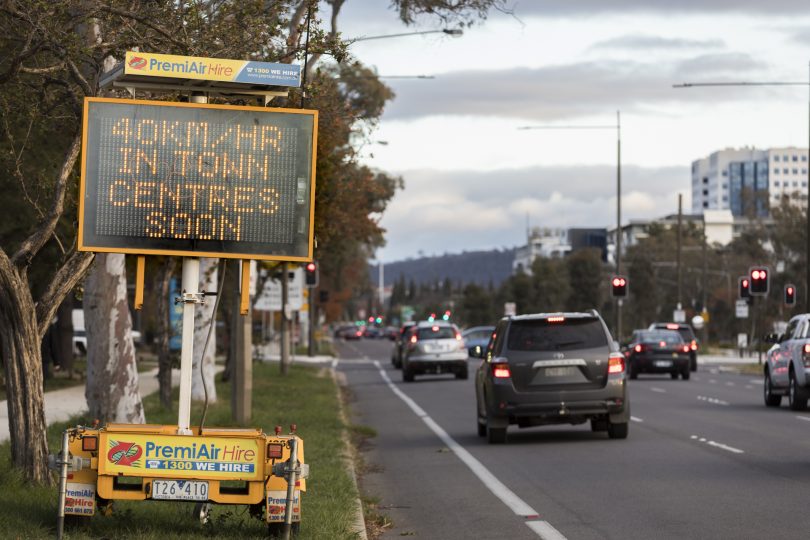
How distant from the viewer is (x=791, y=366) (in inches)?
1046

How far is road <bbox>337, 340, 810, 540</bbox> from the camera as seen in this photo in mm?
11789

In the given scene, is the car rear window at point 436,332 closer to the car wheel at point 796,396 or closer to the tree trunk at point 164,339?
the tree trunk at point 164,339

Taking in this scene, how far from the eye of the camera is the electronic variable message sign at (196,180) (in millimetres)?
10195

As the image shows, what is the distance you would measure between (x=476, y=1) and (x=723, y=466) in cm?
748

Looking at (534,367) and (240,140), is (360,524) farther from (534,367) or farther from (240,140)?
(534,367)

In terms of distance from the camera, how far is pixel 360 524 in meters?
11.6

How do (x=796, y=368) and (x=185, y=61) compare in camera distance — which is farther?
(x=796, y=368)

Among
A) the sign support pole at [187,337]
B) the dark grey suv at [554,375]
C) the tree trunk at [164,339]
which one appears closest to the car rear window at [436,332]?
the tree trunk at [164,339]

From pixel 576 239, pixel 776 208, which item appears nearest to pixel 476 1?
pixel 776 208

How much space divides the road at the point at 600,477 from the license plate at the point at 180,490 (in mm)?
2422

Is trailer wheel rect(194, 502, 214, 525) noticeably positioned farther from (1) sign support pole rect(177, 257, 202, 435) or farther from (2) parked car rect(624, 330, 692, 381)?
(2) parked car rect(624, 330, 692, 381)

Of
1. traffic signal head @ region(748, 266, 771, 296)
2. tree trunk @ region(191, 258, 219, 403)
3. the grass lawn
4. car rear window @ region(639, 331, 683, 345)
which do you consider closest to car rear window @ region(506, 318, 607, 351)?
the grass lawn

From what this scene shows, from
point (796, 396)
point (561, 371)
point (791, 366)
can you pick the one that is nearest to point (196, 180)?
point (561, 371)

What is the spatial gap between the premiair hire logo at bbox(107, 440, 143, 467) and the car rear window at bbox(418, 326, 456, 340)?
33.3 metres
